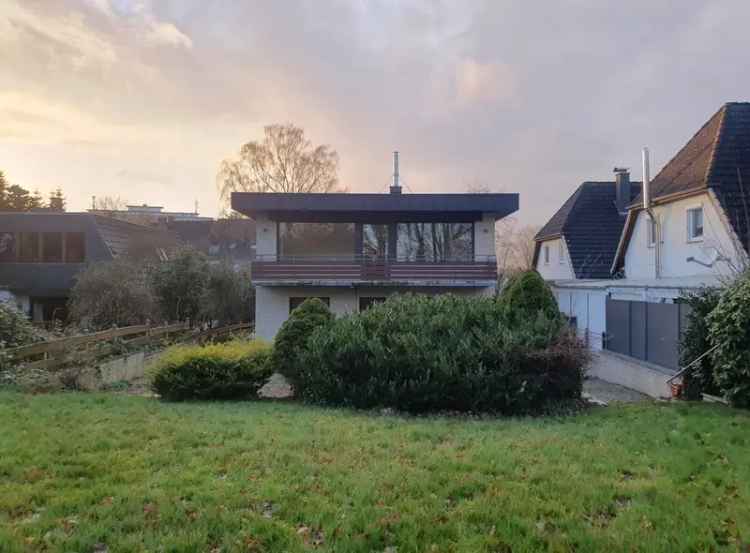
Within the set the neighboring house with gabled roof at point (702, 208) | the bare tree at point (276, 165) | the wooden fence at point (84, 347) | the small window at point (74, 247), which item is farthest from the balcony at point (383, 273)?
the bare tree at point (276, 165)

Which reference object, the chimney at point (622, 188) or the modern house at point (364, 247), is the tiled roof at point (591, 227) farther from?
the modern house at point (364, 247)

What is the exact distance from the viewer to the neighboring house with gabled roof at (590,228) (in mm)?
22438

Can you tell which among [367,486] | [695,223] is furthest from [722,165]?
[367,486]

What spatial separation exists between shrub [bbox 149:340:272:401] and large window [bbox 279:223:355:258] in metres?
10.3

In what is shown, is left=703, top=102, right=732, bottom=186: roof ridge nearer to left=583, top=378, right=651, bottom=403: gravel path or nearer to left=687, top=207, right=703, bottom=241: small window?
left=687, top=207, right=703, bottom=241: small window

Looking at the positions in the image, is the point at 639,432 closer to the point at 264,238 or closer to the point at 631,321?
the point at 631,321

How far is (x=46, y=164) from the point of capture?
17969mm

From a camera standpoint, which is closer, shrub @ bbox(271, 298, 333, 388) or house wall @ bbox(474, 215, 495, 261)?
shrub @ bbox(271, 298, 333, 388)

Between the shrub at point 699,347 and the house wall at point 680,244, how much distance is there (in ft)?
13.9

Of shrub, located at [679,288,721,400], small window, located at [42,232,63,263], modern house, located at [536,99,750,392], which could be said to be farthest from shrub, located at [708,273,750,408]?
small window, located at [42,232,63,263]

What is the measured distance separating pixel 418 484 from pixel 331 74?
14.2 m

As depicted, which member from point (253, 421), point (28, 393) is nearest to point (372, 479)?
point (253, 421)

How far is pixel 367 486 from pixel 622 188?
23.1 m

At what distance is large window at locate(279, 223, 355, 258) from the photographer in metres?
20.8
